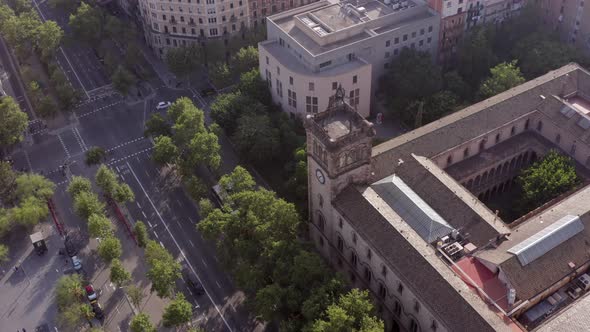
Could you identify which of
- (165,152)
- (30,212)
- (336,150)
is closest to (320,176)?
(336,150)

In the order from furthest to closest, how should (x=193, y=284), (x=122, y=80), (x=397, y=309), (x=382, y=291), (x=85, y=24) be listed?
(x=85, y=24) < (x=122, y=80) < (x=193, y=284) < (x=382, y=291) < (x=397, y=309)

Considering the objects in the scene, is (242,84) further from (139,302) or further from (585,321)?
(585,321)

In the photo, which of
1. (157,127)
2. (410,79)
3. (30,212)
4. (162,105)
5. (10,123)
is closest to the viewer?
(30,212)

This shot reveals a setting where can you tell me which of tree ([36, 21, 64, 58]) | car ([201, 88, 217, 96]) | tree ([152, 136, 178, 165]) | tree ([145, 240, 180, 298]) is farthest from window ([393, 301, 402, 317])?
tree ([36, 21, 64, 58])

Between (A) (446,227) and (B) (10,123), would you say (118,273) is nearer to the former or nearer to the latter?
(B) (10,123)

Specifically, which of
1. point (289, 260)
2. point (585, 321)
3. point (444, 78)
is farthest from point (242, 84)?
point (585, 321)

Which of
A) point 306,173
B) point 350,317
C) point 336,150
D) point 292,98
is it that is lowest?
point 306,173
